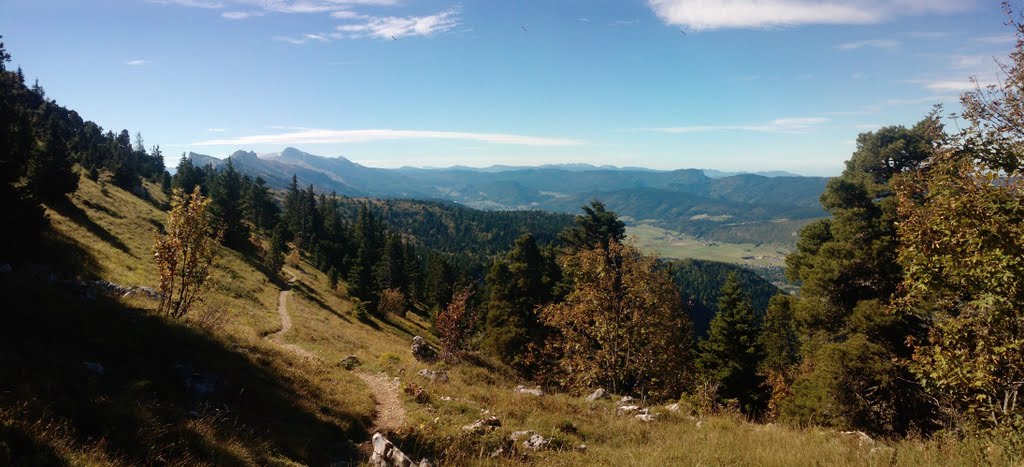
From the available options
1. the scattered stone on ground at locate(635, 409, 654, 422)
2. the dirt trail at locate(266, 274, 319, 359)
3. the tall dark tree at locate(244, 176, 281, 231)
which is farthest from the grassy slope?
the tall dark tree at locate(244, 176, 281, 231)

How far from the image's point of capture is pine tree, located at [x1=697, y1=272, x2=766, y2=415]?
33031 millimetres

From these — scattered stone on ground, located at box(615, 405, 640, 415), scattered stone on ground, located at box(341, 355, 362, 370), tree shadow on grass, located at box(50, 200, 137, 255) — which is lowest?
scattered stone on ground, located at box(341, 355, 362, 370)

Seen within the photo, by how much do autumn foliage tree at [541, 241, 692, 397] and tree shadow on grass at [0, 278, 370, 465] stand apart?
1304cm

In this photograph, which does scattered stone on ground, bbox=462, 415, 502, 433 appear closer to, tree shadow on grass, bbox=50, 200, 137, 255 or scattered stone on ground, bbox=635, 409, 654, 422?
scattered stone on ground, bbox=635, 409, 654, 422

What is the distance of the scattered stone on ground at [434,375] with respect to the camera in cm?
1958

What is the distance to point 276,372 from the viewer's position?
15531 millimetres

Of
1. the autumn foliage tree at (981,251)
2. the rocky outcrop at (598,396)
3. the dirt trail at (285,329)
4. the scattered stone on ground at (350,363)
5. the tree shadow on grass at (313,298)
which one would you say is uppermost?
the autumn foliage tree at (981,251)

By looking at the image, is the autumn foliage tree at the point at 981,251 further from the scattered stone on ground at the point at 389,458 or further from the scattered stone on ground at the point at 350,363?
the scattered stone on ground at the point at 350,363

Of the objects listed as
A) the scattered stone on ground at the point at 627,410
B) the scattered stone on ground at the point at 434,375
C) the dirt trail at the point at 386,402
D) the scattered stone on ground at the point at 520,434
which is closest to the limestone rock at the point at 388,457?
the dirt trail at the point at 386,402

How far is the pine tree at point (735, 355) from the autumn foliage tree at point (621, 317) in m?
12.0

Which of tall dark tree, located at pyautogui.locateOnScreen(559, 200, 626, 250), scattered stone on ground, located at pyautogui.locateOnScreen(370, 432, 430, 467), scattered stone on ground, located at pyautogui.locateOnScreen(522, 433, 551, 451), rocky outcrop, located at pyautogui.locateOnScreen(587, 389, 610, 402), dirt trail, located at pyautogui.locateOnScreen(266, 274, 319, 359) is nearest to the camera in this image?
scattered stone on ground, located at pyautogui.locateOnScreen(370, 432, 430, 467)

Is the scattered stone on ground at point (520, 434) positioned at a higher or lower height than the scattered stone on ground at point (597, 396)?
higher

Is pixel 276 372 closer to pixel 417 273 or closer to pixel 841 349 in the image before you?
pixel 841 349

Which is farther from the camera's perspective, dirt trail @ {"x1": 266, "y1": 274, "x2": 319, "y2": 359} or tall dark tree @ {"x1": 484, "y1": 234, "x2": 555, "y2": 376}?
tall dark tree @ {"x1": 484, "y1": 234, "x2": 555, "y2": 376}
